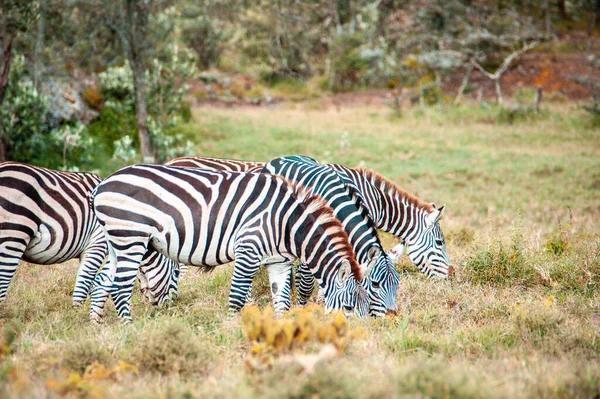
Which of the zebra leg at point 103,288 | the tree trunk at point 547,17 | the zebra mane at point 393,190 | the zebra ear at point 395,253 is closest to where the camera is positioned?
the zebra leg at point 103,288

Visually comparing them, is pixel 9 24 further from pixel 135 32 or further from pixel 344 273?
pixel 344 273

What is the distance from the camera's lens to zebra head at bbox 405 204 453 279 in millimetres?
7795

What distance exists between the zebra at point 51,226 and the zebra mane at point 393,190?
3.21 meters

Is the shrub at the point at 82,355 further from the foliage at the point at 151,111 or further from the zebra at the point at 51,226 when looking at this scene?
the foliage at the point at 151,111

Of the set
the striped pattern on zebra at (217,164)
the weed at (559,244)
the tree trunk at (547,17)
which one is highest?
the tree trunk at (547,17)

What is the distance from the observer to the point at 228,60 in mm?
36844

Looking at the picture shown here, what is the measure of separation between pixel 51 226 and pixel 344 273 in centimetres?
337

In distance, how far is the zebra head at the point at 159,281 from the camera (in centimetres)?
712

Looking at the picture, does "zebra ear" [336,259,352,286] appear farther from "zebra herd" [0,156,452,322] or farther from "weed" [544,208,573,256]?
"weed" [544,208,573,256]

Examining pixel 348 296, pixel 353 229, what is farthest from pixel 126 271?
pixel 353 229

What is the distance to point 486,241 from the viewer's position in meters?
8.23

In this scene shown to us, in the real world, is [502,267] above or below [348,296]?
below

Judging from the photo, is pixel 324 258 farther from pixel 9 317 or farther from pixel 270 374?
pixel 9 317

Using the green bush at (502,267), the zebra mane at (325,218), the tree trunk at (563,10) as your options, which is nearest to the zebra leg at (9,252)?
the zebra mane at (325,218)
